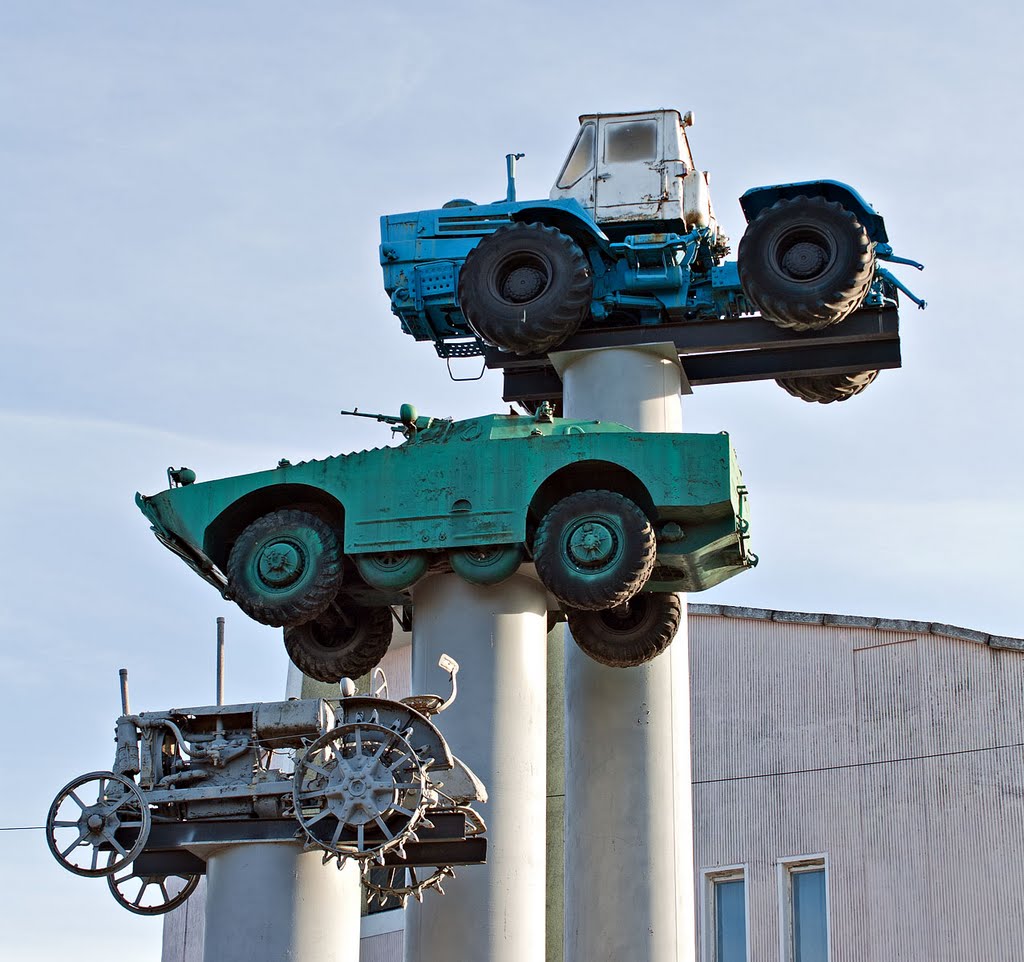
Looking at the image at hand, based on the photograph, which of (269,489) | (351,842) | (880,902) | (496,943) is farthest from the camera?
(880,902)

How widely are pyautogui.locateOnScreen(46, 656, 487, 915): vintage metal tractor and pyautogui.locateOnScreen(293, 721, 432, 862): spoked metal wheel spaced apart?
0.01 m

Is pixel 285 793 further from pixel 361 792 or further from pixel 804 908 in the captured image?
pixel 804 908

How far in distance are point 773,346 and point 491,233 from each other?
3780 mm

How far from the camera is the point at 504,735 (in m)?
24.6

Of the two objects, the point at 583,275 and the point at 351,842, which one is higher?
the point at 583,275

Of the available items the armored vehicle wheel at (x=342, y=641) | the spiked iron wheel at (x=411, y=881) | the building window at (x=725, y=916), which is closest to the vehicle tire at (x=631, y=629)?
the armored vehicle wheel at (x=342, y=641)

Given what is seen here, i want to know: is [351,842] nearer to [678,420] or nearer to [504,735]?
[504,735]

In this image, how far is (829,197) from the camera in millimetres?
28531

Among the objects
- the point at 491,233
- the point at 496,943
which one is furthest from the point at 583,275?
the point at 496,943

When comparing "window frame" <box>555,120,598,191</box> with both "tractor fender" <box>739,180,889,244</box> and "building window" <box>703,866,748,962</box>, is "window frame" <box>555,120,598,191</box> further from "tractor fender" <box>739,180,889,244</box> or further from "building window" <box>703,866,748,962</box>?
"building window" <box>703,866,748,962</box>

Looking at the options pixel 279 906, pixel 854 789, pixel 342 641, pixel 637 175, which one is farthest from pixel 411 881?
pixel 854 789

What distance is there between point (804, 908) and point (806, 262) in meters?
10.7

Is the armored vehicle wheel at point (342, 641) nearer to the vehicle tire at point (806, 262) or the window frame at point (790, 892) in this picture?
the vehicle tire at point (806, 262)

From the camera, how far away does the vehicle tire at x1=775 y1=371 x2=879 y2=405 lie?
2950 cm
